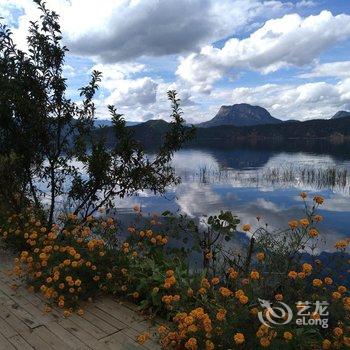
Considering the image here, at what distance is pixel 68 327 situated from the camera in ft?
15.4

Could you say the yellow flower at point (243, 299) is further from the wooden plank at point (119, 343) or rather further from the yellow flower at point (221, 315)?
the wooden plank at point (119, 343)

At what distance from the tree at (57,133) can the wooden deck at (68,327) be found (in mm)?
2911

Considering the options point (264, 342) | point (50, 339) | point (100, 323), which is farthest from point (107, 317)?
point (264, 342)

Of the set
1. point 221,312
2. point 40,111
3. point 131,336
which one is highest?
point 40,111

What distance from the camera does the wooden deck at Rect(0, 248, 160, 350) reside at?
4.29 m

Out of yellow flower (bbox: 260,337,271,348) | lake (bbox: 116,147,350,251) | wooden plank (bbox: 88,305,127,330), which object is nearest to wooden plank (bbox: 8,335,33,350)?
wooden plank (bbox: 88,305,127,330)

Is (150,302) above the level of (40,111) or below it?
below

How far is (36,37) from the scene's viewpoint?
788 cm

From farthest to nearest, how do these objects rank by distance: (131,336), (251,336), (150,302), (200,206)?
(200,206) < (150,302) < (131,336) < (251,336)

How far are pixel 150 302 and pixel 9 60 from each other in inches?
219

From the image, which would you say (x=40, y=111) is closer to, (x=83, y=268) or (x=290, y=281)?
(x=83, y=268)

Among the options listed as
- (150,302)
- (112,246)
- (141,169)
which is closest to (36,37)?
(141,169)

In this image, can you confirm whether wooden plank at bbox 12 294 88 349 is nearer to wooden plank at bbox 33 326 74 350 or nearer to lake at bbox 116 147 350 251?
wooden plank at bbox 33 326 74 350

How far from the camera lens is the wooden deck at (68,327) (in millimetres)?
4289
